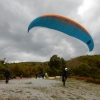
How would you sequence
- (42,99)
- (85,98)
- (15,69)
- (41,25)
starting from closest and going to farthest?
(42,99) → (85,98) → (41,25) → (15,69)

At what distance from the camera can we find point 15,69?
57.3 meters

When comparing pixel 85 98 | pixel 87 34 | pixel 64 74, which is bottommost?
pixel 85 98

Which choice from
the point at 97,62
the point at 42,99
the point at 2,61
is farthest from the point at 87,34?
the point at 97,62

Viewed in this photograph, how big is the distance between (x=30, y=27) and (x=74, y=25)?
3332mm

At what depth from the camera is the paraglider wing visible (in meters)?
16.5

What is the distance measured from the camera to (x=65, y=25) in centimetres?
1672

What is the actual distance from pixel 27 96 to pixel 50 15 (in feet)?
22.4

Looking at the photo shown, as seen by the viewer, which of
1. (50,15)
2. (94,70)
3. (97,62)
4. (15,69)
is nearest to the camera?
(50,15)

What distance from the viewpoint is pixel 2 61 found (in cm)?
5469

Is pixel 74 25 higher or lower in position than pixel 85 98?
higher

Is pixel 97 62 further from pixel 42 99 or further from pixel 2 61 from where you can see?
pixel 42 99

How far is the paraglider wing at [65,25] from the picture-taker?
16.5 m

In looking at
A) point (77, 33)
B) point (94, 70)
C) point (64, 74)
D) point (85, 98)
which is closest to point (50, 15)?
point (77, 33)

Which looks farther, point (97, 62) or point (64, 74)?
point (97, 62)
